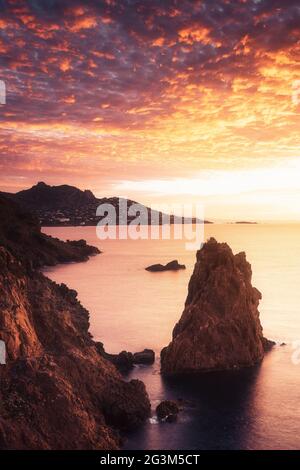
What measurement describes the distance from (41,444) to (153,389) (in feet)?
86.0

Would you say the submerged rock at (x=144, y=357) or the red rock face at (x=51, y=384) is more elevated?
the red rock face at (x=51, y=384)

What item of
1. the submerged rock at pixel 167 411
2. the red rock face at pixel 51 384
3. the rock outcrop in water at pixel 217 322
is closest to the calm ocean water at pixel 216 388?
the submerged rock at pixel 167 411

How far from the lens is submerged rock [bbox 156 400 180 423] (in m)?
47.7

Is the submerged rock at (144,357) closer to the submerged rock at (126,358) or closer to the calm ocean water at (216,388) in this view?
the submerged rock at (126,358)

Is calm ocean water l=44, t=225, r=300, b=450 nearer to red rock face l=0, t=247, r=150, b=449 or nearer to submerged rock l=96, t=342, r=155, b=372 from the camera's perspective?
submerged rock l=96, t=342, r=155, b=372

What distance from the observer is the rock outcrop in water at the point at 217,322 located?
65.6 metres

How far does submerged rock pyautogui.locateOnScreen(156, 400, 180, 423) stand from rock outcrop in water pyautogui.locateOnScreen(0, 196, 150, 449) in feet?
4.56

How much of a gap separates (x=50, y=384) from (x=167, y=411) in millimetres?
16498

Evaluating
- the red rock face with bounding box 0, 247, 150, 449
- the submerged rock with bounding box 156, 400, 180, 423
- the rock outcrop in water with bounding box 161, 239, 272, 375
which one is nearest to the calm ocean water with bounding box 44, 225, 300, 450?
the submerged rock with bounding box 156, 400, 180, 423

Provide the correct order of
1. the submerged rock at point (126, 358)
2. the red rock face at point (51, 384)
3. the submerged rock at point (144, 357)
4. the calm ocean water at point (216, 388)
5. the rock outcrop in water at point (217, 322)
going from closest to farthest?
the red rock face at point (51, 384), the calm ocean water at point (216, 388), the rock outcrop in water at point (217, 322), the submerged rock at point (126, 358), the submerged rock at point (144, 357)

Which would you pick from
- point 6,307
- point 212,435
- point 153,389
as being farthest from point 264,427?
point 6,307

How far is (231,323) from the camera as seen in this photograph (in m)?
69.6

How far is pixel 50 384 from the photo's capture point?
36.8 m

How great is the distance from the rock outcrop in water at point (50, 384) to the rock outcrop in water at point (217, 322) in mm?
16382
